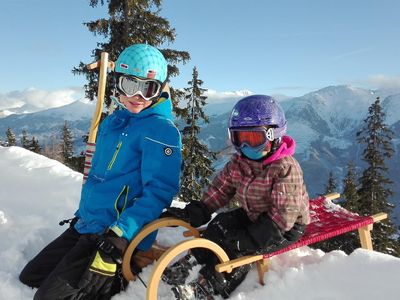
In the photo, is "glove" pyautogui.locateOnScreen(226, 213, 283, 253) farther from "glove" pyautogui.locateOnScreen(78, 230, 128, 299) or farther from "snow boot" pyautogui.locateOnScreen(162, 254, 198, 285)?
"glove" pyautogui.locateOnScreen(78, 230, 128, 299)

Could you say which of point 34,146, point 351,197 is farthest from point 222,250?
point 34,146

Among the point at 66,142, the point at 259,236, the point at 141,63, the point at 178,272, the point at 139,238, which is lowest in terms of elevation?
the point at 66,142

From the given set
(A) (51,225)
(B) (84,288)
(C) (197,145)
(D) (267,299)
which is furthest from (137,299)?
(C) (197,145)

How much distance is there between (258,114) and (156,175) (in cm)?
118

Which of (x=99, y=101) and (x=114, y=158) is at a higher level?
(x=99, y=101)

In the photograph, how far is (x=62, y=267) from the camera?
12.7ft

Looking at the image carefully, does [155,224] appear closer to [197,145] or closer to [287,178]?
[287,178]

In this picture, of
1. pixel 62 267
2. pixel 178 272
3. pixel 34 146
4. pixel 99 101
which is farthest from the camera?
pixel 34 146

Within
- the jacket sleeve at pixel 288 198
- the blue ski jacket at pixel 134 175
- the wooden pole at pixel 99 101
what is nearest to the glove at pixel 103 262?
the blue ski jacket at pixel 134 175

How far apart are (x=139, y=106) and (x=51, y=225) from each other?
111 inches

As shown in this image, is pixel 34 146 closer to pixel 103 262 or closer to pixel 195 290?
pixel 103 262

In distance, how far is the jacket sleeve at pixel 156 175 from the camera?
12.8 ft

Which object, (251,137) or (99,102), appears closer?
(251,137)

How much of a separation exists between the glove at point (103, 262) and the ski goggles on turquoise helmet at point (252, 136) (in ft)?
4.80
